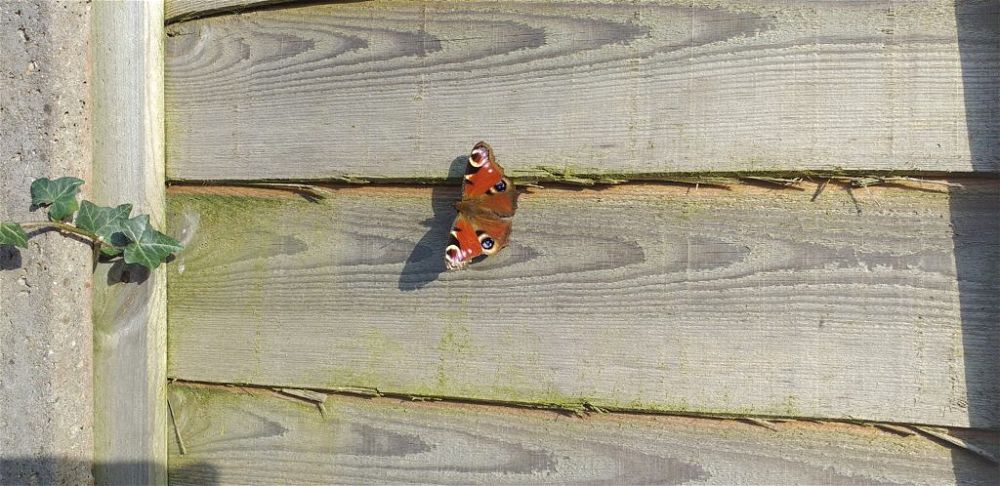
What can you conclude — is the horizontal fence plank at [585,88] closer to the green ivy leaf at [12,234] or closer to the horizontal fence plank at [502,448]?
the green ivy leaf at [12,234]

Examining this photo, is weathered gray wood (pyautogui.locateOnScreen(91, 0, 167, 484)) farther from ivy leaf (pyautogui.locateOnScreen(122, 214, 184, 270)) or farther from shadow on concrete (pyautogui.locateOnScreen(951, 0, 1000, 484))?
shadow on concrete (pyautogui.locateOnScreen(951, 0, 1000, 484))

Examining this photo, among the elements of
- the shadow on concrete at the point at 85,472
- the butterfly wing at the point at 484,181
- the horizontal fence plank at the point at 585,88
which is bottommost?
the shadow on concrete at the point at 85,472

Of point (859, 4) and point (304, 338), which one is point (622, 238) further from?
point (304, 338)

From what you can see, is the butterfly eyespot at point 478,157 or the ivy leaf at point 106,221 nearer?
the butterfly eyespot at point 478,157

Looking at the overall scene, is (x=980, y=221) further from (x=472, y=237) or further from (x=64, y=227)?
(x=64, y=227)

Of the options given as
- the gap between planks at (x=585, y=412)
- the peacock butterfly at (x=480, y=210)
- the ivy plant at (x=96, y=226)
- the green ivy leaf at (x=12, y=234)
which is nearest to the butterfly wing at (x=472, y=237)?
the peacock butterfly at (x=480, y=210)

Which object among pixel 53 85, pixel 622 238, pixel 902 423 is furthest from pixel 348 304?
pixel 902 423

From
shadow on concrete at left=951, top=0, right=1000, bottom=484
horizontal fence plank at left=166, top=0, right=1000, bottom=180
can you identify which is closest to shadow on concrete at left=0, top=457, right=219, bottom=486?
horizontal fence plank at left=166, top=0, right=1000, bottom=180
